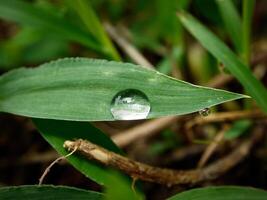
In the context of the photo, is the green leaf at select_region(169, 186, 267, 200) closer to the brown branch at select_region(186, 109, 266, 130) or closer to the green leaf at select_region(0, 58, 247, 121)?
the green leaf at select_region(0, 58, 247, 121)

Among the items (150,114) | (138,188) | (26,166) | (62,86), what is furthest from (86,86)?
(26,166)

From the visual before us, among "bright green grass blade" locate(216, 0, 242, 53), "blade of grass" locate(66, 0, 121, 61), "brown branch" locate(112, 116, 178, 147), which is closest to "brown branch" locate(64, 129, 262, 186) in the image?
"brown branch" locate(112, 116, 178, 147)

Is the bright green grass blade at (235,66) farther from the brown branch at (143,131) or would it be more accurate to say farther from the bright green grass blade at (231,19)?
the brown branch at (143,131)

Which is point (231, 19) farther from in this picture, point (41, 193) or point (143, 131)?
point (41, 193)

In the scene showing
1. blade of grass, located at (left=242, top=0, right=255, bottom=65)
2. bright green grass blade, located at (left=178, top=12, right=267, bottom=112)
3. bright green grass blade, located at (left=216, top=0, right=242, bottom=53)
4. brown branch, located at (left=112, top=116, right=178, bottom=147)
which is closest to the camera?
bright green grass blade, located at (left=178, top=12, right=267, bottom=112)

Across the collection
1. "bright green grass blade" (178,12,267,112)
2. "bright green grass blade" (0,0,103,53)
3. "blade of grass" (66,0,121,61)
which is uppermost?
"bright green grass blade" (0,0,103,53)

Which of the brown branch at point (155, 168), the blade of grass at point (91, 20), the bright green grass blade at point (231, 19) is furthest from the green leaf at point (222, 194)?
the blade of grass at point (91, 20)

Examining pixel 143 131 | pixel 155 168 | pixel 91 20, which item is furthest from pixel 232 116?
pixel 91 20
